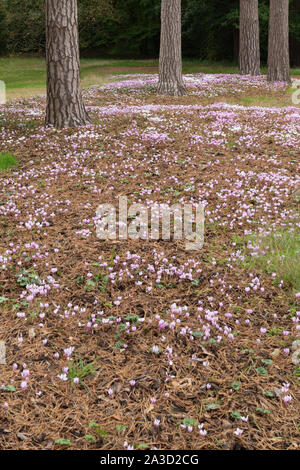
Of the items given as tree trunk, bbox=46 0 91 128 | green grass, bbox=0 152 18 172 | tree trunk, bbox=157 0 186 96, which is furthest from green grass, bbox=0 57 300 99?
green grass, bbox=0 152 18 172

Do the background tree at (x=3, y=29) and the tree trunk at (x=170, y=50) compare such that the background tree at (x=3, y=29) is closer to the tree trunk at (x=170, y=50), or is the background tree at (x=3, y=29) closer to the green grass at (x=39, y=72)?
the green grass at (x=39, y=72)

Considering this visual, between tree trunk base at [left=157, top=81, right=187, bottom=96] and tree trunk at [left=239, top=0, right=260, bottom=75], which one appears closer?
tree trunk base at [left=157, top=81, right=187, bottom=96]

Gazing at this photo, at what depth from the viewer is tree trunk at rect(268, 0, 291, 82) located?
71.4 ft

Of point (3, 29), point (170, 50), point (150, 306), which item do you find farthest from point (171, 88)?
point (3, 29)

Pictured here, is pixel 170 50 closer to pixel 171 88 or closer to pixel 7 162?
pixel 171 88

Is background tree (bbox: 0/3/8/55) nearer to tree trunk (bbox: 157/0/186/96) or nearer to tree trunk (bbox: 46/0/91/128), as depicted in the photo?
tree trunk (bbox: 157/0/186/96)

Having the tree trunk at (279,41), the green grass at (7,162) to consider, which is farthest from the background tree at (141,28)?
the green grass at (7,162)

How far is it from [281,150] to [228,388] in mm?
7881

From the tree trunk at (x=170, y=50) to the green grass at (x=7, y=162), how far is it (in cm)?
1069

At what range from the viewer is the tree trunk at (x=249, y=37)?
24.6 meters

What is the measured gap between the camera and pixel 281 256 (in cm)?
565

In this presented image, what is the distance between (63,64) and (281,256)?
8.37 metres

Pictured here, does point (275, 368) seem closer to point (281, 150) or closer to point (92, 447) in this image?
point (92, 447)

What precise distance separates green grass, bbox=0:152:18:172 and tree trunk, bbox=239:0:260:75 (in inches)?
820
